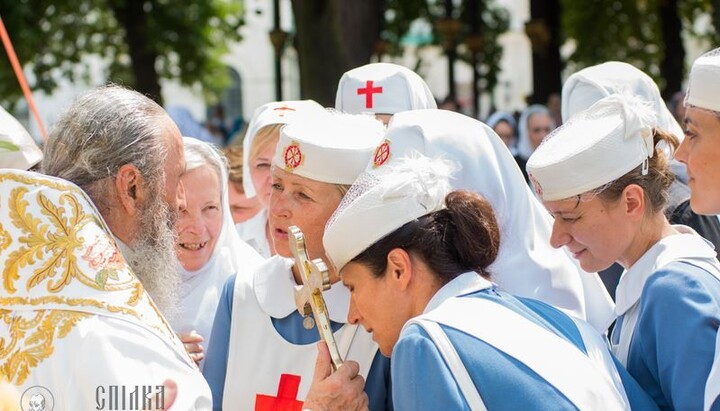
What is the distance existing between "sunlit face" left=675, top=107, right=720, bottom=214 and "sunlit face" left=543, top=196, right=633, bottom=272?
1.10ft

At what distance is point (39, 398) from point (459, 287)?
1.00m

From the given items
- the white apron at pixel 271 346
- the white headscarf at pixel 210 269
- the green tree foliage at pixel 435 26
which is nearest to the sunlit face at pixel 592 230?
the white apron at pixel 271 346

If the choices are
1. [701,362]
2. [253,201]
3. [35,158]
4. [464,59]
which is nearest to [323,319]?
[701,362]

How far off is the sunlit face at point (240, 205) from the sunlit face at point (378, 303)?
3.18 meters

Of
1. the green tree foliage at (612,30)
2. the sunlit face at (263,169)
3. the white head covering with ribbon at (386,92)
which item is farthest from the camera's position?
the green tree foliage at (612,30)

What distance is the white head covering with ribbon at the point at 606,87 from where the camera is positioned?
191 inches

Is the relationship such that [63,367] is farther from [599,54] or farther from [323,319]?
[599,54]

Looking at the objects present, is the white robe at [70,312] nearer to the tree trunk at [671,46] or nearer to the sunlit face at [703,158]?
the sunlit face at [703,158]

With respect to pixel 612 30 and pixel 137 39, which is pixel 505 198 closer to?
pixel 137 39

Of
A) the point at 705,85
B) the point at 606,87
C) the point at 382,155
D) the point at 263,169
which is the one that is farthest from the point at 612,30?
the point at 382,155

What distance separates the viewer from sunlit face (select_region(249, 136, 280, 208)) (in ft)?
15.7

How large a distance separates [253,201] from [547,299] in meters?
2.77

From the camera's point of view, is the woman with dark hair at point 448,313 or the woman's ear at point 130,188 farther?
the woman's ear at point 130,188

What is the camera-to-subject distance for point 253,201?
19.1ft
